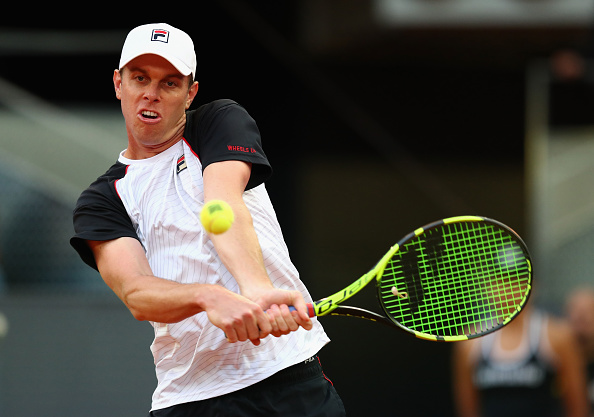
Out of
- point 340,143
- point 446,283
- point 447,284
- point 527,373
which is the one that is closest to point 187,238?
point 447,284

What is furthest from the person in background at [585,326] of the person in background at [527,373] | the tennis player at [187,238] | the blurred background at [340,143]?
the tennis player at [187,238]

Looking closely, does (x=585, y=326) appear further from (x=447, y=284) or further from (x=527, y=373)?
(x=447, y=284)

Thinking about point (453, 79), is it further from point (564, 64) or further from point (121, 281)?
point (121, 281)

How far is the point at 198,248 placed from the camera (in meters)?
2.54

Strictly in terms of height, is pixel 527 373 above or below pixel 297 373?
above

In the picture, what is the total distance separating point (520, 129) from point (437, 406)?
2486 millimetres

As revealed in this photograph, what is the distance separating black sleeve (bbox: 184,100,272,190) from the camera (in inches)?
101

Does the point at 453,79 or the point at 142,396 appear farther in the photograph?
the point at 453,79

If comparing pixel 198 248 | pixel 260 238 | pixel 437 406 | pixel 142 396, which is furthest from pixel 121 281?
pixel 437 406

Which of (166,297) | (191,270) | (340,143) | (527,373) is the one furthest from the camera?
(340,143)

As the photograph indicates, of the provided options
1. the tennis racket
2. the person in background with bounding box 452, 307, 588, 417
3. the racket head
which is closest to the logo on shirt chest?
the tennis racket

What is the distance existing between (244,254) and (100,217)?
1.53ft

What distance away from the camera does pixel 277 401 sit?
2.55m

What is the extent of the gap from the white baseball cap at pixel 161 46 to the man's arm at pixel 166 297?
505 millimetres
